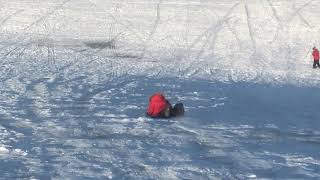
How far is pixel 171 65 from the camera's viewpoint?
24.0 m

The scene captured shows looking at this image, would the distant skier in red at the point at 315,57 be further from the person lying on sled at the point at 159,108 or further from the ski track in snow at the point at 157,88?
the person lying on sled at the point at 159,108

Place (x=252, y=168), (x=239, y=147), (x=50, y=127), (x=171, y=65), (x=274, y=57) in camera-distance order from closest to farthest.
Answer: (x=252, y=168) → (x=239, y=147) → (x=50, y=127) → (x=171, y=65) → (x=274, y=57)

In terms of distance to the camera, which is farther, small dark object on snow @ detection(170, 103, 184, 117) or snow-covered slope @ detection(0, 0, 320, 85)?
snow-covered slope @ detection(0, 0, 320, 85)

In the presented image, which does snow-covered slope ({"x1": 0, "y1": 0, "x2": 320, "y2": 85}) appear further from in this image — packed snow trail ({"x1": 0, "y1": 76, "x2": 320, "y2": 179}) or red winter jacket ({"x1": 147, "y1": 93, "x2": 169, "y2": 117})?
red winter jacket ({"x1": 147, "y1": 93, "x2": 169, "y2": 117})

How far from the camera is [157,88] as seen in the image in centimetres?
2066

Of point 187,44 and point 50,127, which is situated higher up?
point 187,44

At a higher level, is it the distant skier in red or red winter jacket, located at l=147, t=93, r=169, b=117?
the distant skier in red

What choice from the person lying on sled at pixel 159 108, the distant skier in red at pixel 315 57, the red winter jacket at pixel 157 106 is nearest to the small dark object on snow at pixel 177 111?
the person lying on sled at pixel 159 108

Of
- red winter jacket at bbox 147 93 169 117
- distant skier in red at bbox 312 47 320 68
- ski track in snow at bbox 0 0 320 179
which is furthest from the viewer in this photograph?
distant skier in red at bbox 312 47 320 68

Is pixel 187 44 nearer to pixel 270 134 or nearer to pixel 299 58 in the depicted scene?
pixel 299 58

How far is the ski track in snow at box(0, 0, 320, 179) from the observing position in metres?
13.3

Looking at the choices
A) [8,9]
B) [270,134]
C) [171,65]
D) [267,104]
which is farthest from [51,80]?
[8,9]

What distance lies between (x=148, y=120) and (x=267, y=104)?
4.01 meters

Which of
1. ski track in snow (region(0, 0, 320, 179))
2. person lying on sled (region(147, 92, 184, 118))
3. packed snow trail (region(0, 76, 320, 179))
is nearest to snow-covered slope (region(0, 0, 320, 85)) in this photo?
ski track in snow (region(0, 0, 320, 179))
